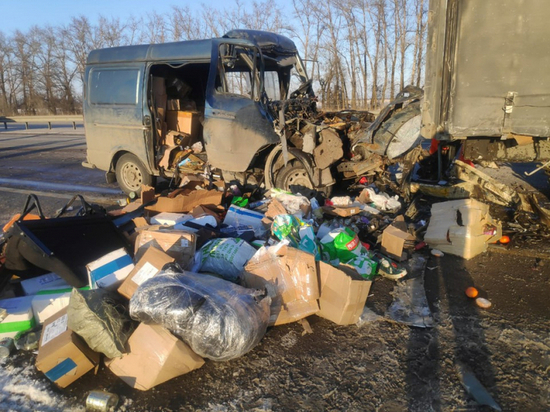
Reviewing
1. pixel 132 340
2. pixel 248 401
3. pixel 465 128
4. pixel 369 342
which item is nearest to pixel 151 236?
pixel 132 340

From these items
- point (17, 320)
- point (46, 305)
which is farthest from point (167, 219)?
point (17, 320)

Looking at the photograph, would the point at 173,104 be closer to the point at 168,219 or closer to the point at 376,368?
the point at 168,219

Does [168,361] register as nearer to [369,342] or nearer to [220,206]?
[369,342]

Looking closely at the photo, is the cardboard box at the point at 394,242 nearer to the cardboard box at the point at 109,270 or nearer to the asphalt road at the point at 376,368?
the asphalt road at the point at 376,368

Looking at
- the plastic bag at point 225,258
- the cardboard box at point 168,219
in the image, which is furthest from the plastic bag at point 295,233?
the cardboard box at point 168,219

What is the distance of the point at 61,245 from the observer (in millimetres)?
3352

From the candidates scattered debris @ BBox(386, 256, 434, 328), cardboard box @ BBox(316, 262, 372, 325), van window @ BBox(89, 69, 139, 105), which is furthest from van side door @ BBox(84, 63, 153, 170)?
scattered debris @ BBox(386, 256, 434, 328)

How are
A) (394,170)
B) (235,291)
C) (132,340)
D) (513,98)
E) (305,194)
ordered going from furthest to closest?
(394,170)
(305,194)
(513,98)
(235,291)
(132,340)

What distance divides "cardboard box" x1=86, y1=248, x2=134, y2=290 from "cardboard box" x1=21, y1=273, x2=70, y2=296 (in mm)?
330

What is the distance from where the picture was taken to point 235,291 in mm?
2717

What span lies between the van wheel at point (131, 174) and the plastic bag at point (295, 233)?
373cm

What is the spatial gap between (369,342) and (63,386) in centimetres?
200

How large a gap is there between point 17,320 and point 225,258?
5.21 ft

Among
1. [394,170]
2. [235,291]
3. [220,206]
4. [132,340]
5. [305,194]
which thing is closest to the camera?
[132,340]
